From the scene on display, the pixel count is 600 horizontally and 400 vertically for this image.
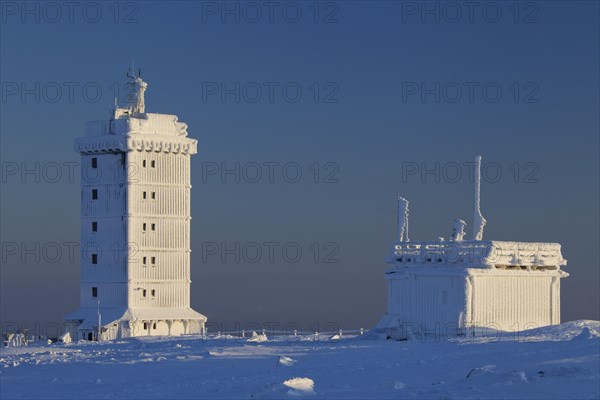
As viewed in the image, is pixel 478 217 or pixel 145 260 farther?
pixel 145 260

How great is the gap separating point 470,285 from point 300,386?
58.9 feet

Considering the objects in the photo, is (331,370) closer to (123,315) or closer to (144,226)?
(123,315)

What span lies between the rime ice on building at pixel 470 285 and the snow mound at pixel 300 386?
1686 cm

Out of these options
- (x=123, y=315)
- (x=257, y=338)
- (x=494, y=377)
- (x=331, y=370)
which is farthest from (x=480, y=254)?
(x=123, y=315)

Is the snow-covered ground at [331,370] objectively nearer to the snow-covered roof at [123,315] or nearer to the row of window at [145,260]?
the snow-covered roof at [123,315]

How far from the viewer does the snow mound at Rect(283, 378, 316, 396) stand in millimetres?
24922

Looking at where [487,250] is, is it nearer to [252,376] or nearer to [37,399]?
[252,376]

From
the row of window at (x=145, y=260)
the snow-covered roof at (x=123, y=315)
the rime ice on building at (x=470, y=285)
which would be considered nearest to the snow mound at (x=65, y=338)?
the snow-covered roof at (x=123, y=315)

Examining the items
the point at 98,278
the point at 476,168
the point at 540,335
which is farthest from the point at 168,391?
the point at 98,278

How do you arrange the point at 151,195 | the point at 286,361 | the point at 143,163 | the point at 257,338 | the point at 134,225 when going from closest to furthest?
the point at 286,361, the point at 257,338, the point at 134,225, the point at 143,163, the point at 151,195

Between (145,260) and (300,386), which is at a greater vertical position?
(145,260)

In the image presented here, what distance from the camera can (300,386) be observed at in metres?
25.7

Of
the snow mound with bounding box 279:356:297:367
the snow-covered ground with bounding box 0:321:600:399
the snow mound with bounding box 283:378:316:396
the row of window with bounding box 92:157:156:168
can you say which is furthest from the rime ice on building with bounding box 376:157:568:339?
the row of window with bounding box 92:157:156:168

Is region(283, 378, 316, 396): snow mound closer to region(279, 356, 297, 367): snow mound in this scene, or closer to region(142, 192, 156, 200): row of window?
region(279, 356, 297, 367): snow mound
